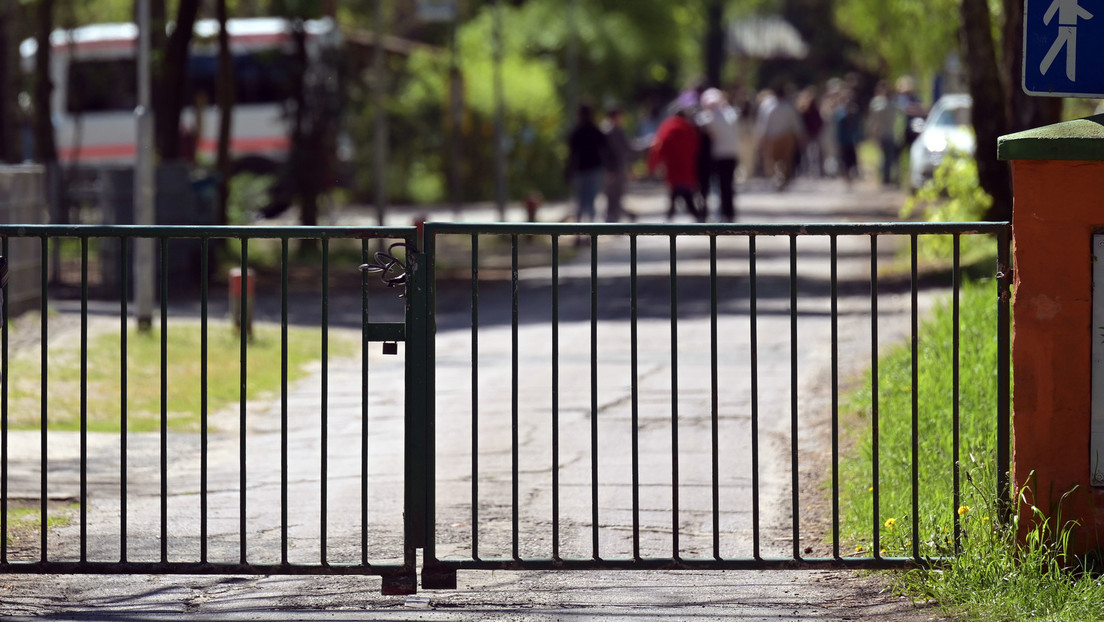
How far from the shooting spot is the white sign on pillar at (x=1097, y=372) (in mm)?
5828

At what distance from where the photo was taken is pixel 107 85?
35250 millimetres

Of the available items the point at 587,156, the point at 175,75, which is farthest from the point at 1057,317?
the point at 587,156

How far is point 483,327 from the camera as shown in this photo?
1497 centimetres

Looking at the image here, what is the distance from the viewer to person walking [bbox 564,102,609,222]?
945 inches

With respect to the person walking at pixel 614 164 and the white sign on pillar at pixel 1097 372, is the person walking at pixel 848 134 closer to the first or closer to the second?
the person walking at pixel 614 164

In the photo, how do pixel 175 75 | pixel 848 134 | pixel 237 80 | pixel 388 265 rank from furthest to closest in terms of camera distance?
pixel 848 134 < pixel 237 80 < pixel 175 75 < pixel 388 265

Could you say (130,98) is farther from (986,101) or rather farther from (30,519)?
(30,519)

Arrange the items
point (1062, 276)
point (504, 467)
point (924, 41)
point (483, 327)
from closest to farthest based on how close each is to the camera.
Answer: point (1062, 276)
point (504, 467)
point (483, 327)
point (924, 41)

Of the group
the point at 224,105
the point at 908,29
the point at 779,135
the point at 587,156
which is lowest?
the point at 587,156

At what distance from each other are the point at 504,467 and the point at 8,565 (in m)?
3.19

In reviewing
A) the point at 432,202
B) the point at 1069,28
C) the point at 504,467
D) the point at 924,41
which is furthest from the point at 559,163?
the point at 1069,28

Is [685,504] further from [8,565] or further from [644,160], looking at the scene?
[644,160]

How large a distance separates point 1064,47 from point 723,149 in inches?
744

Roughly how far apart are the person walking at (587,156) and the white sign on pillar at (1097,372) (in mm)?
18181
